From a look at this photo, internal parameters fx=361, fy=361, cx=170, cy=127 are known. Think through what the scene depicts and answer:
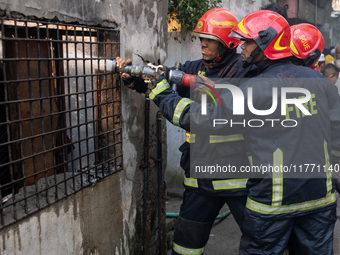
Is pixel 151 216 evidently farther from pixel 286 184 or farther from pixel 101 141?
pixel 286 184

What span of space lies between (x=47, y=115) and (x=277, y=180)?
5.32 ft

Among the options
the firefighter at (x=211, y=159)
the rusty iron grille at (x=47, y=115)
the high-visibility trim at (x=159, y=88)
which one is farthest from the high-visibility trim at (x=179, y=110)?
the rusty iron grille at (x=47, y=115)

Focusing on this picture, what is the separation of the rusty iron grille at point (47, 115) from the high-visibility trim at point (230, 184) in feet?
2.79

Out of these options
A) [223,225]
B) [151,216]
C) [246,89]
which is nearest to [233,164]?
[246,89]

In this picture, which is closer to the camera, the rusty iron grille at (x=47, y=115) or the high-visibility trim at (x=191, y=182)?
the rusty iron grille at (x=47, y=115)

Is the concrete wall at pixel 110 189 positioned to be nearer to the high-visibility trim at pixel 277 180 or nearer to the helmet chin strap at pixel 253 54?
the helmet chin strap at pixel 253 54

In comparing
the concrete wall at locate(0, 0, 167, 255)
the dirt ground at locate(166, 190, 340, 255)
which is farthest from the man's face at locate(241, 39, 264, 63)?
the dirt ground at locate(166, 190, 340, 255)

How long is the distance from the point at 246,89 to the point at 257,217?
93 centimetres

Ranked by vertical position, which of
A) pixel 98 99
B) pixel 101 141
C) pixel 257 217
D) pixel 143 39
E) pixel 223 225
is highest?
pixel 143 39

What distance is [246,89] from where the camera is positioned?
8.40 ft

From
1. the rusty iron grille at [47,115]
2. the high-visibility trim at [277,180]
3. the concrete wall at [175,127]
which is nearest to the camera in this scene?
the rusty iron grille at [47,115]

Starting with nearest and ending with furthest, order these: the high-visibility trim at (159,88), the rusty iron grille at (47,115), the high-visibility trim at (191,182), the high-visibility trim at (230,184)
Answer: the rusty iron grille at (47,115), the high-visibility trim at (159,88), the high-visibility trim at (230,184), the high-visibility trim at (191,182)

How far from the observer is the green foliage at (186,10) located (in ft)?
17.4

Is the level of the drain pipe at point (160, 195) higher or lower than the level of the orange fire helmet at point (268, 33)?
lower
